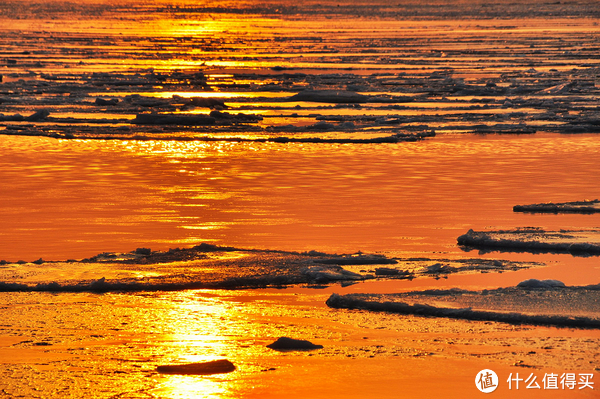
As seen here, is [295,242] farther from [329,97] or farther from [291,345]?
[329,97]

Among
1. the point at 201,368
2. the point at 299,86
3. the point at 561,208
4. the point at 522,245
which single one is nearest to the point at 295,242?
the point at 522,245

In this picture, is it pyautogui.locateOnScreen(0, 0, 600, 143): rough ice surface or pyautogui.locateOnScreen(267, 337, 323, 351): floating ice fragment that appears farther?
pyautogui.locateOnScreen(0, 0, 600, 143): rough ice surface

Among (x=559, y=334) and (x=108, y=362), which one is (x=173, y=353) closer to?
(x=108, y=362)

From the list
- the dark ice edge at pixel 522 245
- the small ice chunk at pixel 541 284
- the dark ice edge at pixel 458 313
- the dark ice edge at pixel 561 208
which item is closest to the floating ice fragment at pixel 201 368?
the dark ice edge at pixel 458 313

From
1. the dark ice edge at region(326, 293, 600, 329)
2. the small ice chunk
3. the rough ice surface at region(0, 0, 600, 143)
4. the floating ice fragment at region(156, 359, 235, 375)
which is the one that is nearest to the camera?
the floating ice fragment at region(156, 359, 235, 375)

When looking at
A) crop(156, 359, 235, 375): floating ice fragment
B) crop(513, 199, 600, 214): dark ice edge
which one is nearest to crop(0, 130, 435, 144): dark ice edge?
crop(513, 199, 600, 214): dark ice edge

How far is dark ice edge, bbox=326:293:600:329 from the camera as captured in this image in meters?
→ 6.73

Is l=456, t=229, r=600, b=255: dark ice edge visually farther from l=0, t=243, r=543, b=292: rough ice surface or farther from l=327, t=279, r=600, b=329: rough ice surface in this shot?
l=327, t=279, r=600, b=329: rough ice surface

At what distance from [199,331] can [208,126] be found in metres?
13.5

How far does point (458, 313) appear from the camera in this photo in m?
6.95

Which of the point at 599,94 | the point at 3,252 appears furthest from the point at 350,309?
the point at 599,94

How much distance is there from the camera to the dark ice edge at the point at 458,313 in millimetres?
6730

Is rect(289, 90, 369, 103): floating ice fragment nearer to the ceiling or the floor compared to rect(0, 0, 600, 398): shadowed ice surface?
nearer to the ceiling

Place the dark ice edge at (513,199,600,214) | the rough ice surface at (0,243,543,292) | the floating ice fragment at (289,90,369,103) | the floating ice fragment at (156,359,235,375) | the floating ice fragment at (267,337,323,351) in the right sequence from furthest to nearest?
the floating ice fragment at (289,90,369,103)
the dark ice edge at (513,199,600,214)
the rough ice surface at (0,243,543,292)
the floating ice fragment at (267,337,323,351)
the floating ice fragment at (156,359,235,375)
